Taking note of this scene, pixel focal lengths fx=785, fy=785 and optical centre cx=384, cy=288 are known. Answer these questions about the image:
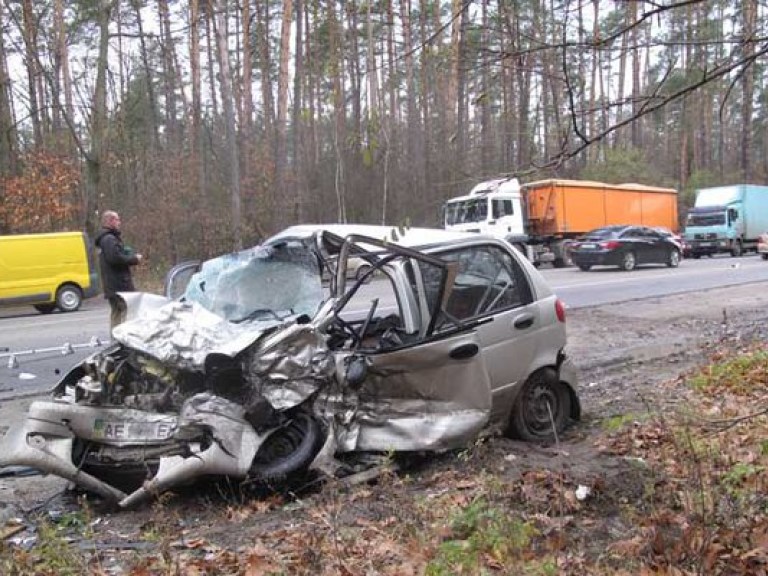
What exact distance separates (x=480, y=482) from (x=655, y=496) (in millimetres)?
956

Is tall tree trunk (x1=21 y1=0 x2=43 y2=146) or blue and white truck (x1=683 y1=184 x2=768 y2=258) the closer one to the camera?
tall tree trunk (x1=21 y1=0 x2=43 y2=146)

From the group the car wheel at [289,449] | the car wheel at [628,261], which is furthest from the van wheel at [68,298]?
the car wheel at [628,261]

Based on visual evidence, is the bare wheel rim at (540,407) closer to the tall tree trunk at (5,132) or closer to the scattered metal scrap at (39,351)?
the scattered metal scrap at (39,351)

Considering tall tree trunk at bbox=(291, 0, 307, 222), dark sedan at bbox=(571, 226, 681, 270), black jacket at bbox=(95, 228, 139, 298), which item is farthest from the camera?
tall tree trunk at bbox=(291, 0, 307, 222)

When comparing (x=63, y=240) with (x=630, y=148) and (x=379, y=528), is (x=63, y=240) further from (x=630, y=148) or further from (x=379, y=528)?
(x=630, y=148)

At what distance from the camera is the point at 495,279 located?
5906mm

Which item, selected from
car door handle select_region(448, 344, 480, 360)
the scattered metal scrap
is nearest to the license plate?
car door handle select_region(448, 344, 480, 360)

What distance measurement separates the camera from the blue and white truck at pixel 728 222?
32.5m

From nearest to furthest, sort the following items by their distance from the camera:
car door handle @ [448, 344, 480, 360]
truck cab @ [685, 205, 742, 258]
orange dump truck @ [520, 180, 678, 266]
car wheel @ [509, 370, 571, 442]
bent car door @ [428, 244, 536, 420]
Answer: car door handle @ [448, 344, 480, 360]
bent car door @ [428, 244, 536, 420]
car wheel @ [509, 370, 571, 442]
orange dump truck @ [520, 180, 678, 266]
truck cab @ [685, 205, 742, 258]

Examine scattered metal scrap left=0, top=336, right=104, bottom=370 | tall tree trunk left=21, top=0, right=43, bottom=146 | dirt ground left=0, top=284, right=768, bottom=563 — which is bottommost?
dirt ground left=0, top=284, right=768, bottom=563

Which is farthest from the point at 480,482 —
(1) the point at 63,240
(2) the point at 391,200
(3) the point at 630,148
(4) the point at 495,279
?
(3) the point at 630,148

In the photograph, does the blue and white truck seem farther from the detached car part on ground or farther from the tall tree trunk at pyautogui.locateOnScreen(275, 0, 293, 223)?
the detached car part on ground

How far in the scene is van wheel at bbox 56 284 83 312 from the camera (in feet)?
58.7

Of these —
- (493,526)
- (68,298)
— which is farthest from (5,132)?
(493,526)
